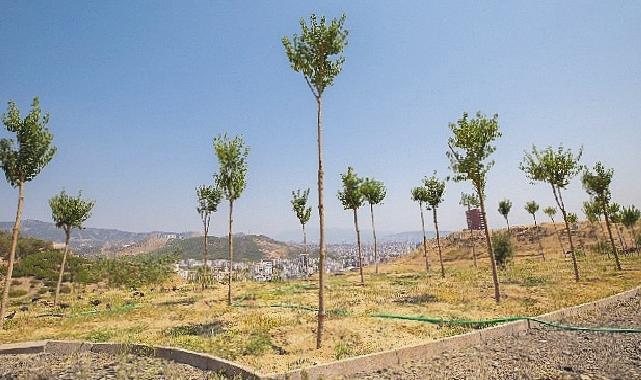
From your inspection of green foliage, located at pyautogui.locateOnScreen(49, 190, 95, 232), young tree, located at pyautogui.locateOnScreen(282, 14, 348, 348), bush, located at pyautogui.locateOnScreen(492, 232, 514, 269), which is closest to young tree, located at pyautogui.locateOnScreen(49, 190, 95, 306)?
green foliage, located at pyautogui.locateOnScreen(49, 190, 95, 232)

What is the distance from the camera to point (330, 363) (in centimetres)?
802

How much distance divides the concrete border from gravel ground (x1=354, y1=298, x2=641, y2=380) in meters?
0.27

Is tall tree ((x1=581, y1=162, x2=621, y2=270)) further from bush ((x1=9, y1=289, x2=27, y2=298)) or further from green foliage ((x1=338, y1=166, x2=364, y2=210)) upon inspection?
bush ((x1=9, y1=289, x2=27, y2=298))

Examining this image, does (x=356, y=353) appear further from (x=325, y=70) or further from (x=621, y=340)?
(x=325, y=70)

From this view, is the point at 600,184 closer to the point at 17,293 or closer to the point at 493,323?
the point at 493,323

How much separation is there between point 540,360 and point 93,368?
11.2m

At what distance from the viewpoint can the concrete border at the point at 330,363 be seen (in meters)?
7.88

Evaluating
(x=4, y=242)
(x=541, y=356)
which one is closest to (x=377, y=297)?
(x=541, y=356)

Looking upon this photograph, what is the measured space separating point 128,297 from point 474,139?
23.8 meters

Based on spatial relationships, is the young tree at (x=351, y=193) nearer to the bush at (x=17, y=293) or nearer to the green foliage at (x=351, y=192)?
the green foliage at (x=351, y=192)

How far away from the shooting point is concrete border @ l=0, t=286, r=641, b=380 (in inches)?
310

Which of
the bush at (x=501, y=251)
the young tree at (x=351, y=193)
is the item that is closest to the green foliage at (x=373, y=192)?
the young tree at (x=351, y=193)

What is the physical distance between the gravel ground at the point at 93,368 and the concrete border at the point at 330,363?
0.27 m

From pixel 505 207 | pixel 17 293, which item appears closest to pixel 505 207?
pixel 505 207
